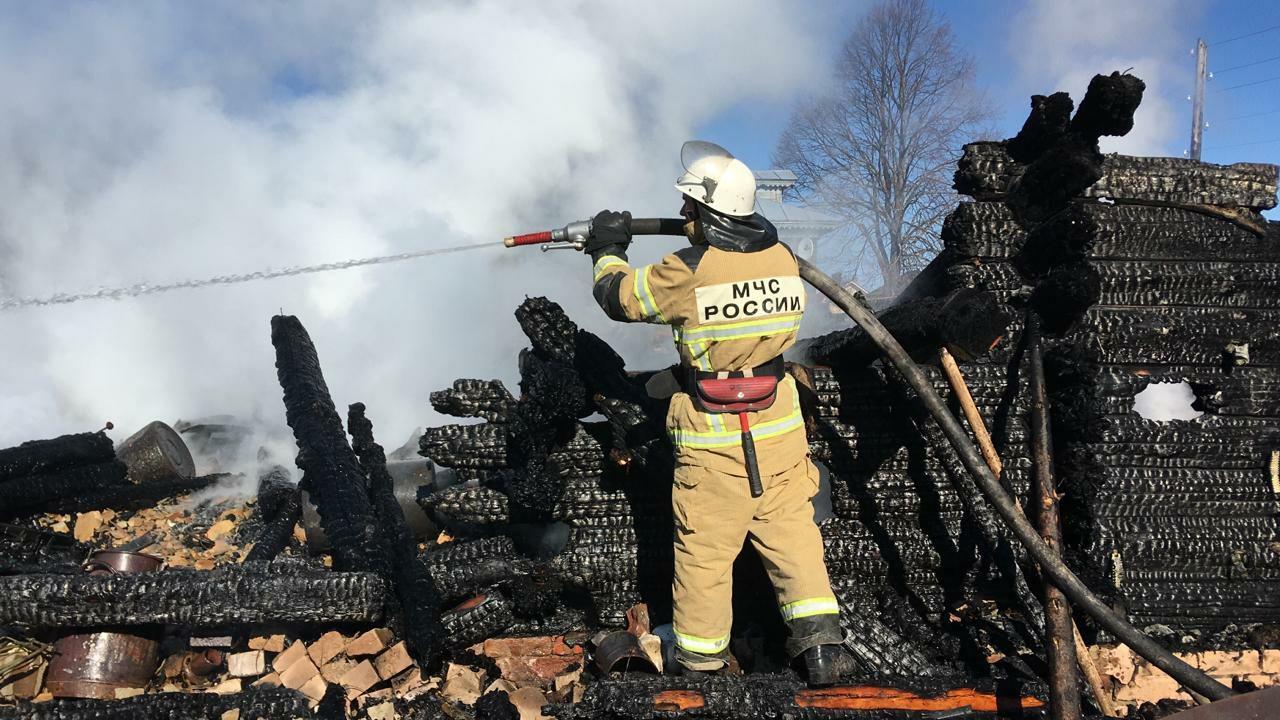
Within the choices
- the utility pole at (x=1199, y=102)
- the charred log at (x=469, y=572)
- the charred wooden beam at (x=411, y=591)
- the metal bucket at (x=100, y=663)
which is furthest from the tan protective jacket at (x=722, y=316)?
the utility pole at (x=1199, y=102)

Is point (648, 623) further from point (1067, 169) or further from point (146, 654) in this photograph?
point (1067, 169)

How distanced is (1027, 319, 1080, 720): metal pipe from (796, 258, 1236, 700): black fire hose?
3.1 inches

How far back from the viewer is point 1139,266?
3875 mm

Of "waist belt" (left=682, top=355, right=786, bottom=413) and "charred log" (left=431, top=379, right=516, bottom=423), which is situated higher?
"charred log" (left=431, top=379, right=516, bottom=423)

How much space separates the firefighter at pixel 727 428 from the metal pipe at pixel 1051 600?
774mm

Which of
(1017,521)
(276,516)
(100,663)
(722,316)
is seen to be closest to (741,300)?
(722,316)

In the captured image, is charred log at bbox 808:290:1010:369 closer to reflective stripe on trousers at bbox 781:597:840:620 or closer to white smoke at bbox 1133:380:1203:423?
reflective stripe on trousers at bbox 781:597:840:620

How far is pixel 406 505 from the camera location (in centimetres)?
490

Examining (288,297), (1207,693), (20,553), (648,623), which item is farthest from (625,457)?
(288,297)

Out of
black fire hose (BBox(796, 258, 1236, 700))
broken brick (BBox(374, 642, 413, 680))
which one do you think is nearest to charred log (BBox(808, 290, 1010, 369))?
black fire hose (BBox(796, 258, 1236, 700))

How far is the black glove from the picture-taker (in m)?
3.12

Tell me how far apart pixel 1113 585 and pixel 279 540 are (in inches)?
186

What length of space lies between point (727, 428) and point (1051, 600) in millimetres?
1414

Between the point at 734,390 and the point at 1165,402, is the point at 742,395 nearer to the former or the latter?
the point at 734,390
